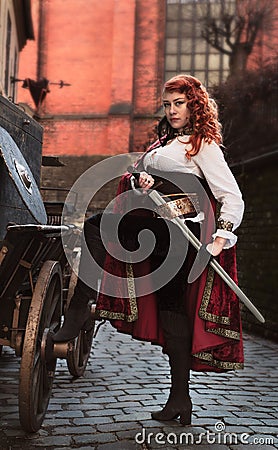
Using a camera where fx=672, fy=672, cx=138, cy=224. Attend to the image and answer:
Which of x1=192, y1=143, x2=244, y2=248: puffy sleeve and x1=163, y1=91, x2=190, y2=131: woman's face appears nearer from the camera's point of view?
x1=192, y1=143, x2=244, y2=248: puffy sleeve

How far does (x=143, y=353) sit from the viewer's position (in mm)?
6285

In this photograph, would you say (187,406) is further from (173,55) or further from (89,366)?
(173,55)

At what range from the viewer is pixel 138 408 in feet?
13.1

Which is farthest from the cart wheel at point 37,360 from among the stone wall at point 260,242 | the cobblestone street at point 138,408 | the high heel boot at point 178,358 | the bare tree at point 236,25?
the bare tree at point 236,25

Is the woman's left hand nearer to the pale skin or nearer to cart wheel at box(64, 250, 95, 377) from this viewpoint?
the pale skin

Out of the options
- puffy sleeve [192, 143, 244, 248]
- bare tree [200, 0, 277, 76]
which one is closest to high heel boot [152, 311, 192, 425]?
puffy sleeve [192, 143, 244, 248]

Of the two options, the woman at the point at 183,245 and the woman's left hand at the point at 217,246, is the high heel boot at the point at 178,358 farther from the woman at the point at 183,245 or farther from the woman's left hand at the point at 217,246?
the woman's left hand at the point at 217,246

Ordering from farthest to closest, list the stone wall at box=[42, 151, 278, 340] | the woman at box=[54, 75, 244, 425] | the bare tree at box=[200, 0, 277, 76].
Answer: the bare tree at box=[200, 0, 277, 76]
the stone wall at box=[42, 151, 278, 340]
the woman at box=[54, 75, 244, 425]

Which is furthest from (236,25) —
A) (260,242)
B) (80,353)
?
(80,353)

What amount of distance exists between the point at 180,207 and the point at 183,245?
0.65 feet

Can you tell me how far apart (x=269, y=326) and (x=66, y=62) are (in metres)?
15.4

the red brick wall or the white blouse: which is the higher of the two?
the red brick wall

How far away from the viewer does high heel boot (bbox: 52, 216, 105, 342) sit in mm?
3375

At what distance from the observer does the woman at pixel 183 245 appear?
3.34m
